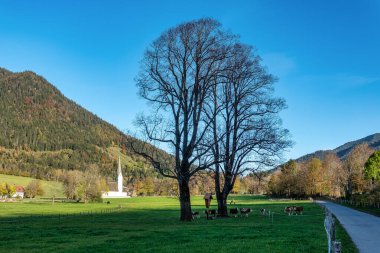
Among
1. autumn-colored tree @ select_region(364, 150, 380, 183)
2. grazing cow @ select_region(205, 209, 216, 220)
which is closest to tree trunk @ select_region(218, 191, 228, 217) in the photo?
grazing cow @ select_region(205, 209, 216, 220)

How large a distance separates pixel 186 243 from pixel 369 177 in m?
70.0

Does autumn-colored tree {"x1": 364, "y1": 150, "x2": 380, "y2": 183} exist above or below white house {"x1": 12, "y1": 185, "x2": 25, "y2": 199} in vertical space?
above

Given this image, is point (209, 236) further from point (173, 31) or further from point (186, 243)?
point (173, 31)

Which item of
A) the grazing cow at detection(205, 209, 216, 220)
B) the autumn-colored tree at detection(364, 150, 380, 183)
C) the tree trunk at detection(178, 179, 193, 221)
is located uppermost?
the autumn-colored tree at detection(364, 150, 380, 183)

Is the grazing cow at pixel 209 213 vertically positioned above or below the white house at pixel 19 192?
below

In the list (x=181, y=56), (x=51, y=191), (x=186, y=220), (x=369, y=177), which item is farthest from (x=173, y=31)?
(x=51, y=191)

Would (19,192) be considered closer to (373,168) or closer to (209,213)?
(373,168)

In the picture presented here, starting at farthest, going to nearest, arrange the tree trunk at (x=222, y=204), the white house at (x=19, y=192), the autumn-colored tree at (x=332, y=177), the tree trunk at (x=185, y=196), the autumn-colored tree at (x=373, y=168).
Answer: the white house at (x=19, y=192)
the autumn-colored tree at (x=332, y=177)
the autumn-colored tree at (x=373, y=168)
the tree trunk at (x=222, y=204)
the tree trunk at (x=185, y=196)

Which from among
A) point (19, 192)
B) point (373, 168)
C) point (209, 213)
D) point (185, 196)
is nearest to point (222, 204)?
point (209, 213)

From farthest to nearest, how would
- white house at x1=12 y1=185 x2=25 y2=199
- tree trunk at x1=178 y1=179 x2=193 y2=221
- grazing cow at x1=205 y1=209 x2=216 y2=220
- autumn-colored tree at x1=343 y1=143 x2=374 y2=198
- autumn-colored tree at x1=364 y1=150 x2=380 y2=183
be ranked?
white house at x1=12 y1=185 x2=25 y2=199, autumn-colored tree at x1=343 y1=143 x2=374 y2=198, autumn-colored tree at x1=364 y1=150 x2=380 y2=183, grazing cow at x1=205 y1=209 x2=216 y2=220, tree trunk at x1=178 y1=179 x2=193 y2=221

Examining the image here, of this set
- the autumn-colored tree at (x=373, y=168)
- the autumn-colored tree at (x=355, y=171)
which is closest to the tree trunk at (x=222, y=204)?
the autumn-colored tree at (x=373, y=168)

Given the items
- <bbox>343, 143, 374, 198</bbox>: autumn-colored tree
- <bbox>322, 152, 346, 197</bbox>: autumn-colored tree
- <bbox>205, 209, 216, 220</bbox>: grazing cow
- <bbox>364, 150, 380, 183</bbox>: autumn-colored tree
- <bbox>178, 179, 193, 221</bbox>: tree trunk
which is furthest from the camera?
<bbox>322, 152, 346, 197</bbox>: autumn-colored tree

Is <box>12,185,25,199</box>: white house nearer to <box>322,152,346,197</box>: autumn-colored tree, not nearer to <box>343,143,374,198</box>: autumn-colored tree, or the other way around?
<box>322,152,346,197</box>: autumn-colored tree

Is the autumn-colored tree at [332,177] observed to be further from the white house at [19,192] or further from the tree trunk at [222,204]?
the white house at [19,192]
